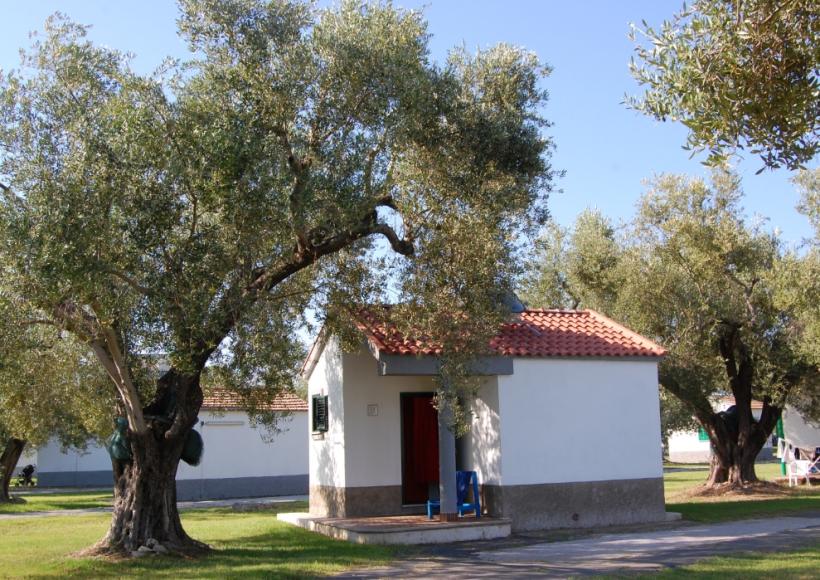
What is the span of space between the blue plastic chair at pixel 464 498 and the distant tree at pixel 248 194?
13.4ft

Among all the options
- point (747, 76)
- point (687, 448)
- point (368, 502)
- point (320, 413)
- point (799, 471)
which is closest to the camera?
point (747, 76)

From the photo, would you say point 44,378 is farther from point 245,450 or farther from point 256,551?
point 245,450

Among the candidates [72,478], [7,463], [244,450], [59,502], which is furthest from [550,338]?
[72,478]

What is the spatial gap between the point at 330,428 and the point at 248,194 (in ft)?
26.7

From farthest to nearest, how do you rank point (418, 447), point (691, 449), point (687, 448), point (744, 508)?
point (687, 448)
point (691, 449)
point (744, 508)
point (418, 447)

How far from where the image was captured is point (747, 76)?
8.56 metres

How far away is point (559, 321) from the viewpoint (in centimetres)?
1984

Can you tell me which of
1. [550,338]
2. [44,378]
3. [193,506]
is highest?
[550,338]

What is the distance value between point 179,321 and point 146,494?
3.62 meters

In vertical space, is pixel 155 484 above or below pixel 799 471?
above

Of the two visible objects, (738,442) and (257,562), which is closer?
(257,562)

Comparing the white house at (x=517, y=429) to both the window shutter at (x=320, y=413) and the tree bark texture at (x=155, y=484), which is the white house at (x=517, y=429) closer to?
the window shutter at (x=320, y=413)

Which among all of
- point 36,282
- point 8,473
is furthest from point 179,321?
point 8,473

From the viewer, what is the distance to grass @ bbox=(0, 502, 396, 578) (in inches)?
485
